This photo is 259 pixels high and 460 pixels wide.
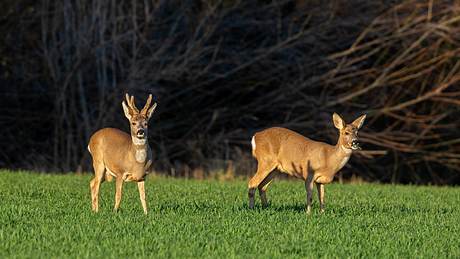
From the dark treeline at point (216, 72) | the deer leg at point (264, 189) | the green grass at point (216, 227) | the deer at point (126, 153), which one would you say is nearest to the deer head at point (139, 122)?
the deer at point (126, 153)

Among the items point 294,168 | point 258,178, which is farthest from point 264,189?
point 294,168

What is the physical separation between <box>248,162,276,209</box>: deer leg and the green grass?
6.0 inches

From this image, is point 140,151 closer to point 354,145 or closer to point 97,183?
point 97,183

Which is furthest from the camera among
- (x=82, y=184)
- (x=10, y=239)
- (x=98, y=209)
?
(x=82, y=184)

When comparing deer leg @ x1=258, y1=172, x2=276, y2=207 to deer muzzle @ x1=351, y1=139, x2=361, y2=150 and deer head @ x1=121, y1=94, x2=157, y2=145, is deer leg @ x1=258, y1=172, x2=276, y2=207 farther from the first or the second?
deer head @ x1=121, y1=94, x2=157, y2=145

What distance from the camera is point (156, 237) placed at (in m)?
9.07

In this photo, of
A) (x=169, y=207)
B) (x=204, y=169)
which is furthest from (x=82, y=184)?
(x=204, y=169)

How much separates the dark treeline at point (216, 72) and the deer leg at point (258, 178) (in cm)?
1086

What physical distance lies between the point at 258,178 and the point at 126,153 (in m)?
1.93

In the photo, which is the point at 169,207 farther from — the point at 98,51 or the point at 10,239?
the point at 98,51

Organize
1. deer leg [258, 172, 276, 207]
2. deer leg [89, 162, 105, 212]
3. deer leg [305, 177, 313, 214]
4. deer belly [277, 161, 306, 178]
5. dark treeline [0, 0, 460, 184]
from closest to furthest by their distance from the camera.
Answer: deer leg [89, 162, 105, 212] < deer leg [305, 177, 313, 214] < deer belly [277, 161, 306, 178] < deer leg [258, 172, 276, 207] < dark treeline [0, 0, 460, 184]

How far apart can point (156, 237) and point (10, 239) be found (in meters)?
1.24

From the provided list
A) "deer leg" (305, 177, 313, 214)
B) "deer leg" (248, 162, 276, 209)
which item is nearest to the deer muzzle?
"deer leg" (305, 177, 313, 214)

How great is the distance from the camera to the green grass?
28.3 ft
